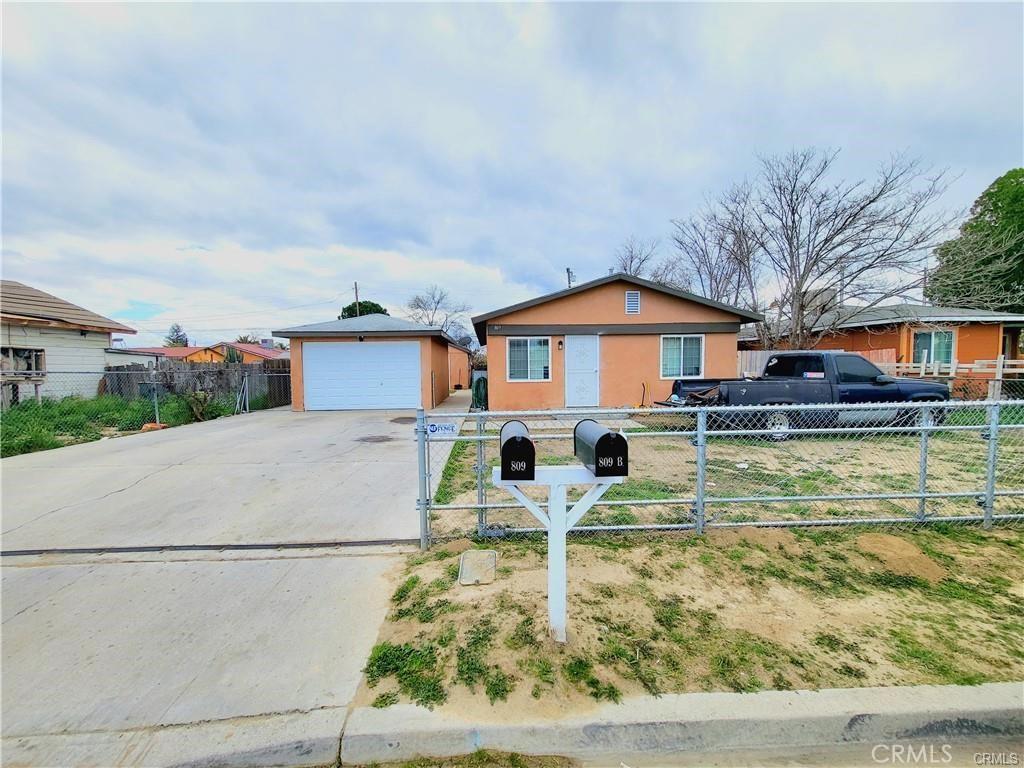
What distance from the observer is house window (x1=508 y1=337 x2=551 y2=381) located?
43.7 ft

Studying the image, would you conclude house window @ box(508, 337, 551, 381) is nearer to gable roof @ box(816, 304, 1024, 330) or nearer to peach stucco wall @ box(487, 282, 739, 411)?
peach stucco wall @ box(487, 282, 739, 411)

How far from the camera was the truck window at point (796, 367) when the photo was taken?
9062mm

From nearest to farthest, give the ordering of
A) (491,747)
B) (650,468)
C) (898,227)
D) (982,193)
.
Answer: (491,747)
(650,468)
(898,227)
(982,193)

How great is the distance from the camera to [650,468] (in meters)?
6.57

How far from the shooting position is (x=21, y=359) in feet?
43.2

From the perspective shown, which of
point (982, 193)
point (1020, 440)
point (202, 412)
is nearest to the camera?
point (1020, 440)

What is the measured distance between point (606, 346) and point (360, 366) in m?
7.88

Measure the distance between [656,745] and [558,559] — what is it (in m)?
0.94

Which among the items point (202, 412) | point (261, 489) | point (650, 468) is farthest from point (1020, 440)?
point (202, 412)

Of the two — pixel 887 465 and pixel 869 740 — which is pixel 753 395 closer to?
pixel 887 465

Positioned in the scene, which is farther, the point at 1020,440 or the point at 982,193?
the point at 982,193

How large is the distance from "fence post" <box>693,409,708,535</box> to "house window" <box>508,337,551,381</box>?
9.44 m

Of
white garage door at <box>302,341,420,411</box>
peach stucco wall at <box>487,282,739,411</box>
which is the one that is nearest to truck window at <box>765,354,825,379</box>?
peach stucco wall at <box>487,282,739,411</box>

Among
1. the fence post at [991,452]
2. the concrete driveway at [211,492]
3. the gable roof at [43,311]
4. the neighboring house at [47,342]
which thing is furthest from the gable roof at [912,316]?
the gable roof at [43,311]
